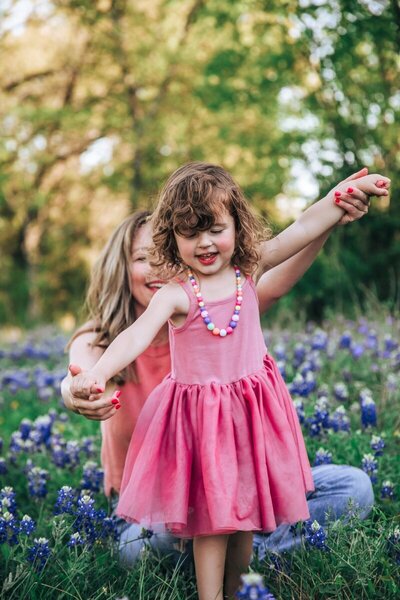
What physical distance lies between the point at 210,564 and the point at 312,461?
106 cm

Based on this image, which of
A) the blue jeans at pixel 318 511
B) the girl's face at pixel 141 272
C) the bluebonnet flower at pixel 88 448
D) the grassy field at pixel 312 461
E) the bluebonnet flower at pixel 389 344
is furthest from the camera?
the bluebonnet flower at pixel 389 344

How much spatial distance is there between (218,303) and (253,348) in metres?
0.21

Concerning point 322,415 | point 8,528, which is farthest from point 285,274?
point 8,528

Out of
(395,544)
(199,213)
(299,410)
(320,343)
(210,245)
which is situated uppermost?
(199,213)

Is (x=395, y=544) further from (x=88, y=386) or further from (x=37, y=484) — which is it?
(x=37, y=484)

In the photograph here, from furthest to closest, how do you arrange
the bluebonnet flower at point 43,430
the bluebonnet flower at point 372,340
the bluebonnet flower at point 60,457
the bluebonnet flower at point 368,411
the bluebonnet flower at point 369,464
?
1. the bluebonnet flower at point 372,340
2. the bluebonnet flower at point 43,430
3. the bluebonnet flower at point 60,457
4. the bluebonnet flower at point 368,411
5. the bluebonnet flower at point 369,464

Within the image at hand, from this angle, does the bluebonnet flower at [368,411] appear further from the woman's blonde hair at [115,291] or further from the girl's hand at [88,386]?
the girl's hand at [88,386]

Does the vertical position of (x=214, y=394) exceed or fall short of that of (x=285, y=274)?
it falls short

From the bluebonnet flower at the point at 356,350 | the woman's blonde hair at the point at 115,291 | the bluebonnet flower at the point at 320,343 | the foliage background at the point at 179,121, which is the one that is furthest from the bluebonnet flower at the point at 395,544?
the foliage background at the point at 179,121

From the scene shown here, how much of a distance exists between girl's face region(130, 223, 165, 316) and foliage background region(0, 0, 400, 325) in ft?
6.37

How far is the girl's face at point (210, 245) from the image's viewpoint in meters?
2.19

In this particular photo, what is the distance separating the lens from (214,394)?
2244 millimetres

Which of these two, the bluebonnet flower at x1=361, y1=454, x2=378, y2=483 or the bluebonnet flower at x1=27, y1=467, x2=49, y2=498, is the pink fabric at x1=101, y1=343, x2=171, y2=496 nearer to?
the bluebonnet flower at x1=27, y1=467, x2=49, y2=498

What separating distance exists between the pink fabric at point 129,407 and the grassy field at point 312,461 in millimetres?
156
